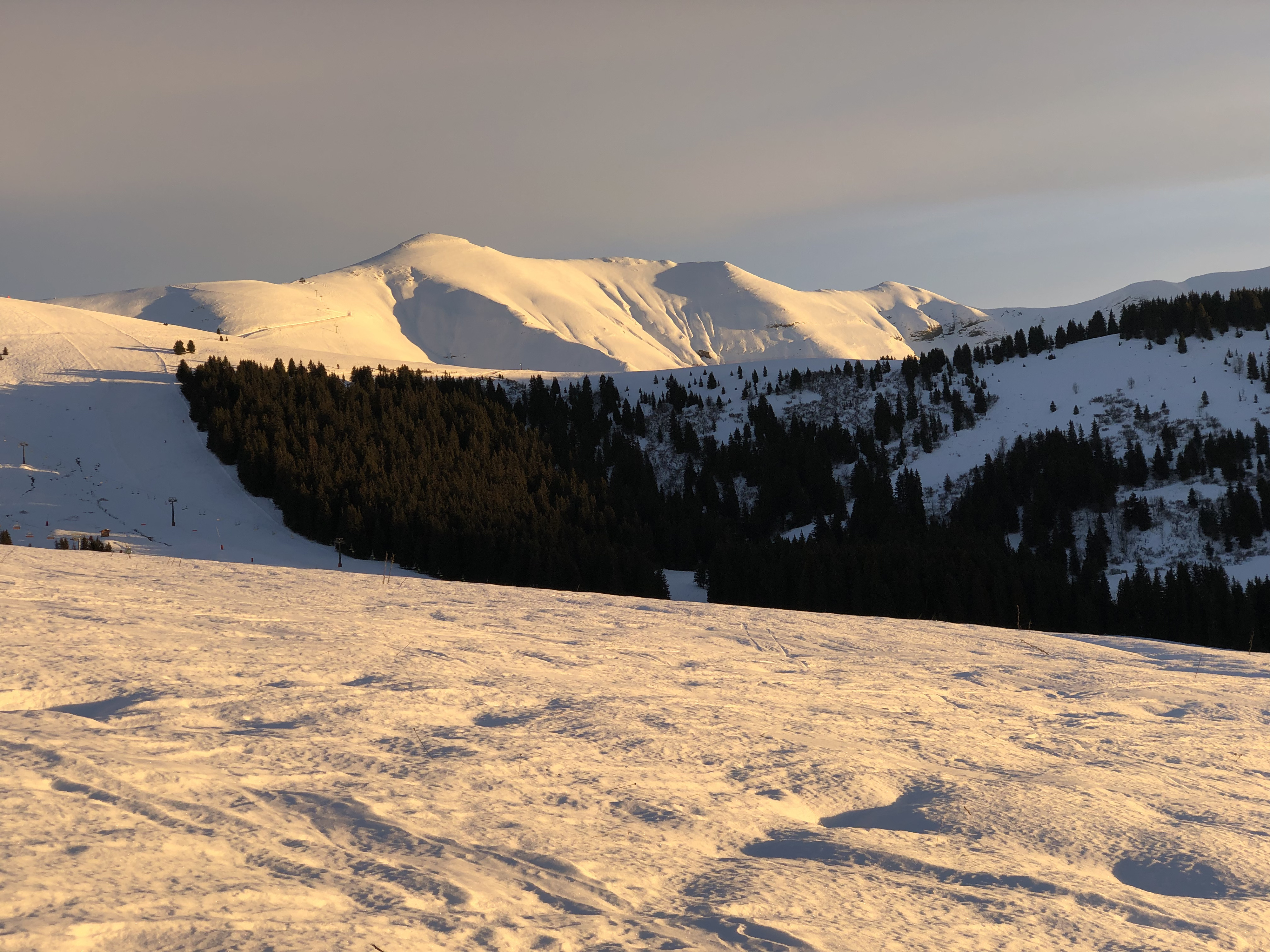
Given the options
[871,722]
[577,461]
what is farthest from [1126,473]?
[871,722]

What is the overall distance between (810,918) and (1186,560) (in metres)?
79.5

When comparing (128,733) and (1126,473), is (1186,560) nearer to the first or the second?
(1126,473)

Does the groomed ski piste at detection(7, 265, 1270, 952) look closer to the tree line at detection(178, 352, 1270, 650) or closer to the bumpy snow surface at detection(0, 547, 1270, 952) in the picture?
the bumpy snow surface at detection(0, 547, 1270, 952)

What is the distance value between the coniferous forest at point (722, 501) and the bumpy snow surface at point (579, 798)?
54.8 meters

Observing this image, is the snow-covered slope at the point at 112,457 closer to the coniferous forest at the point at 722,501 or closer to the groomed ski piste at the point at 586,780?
the coniferous forest at the point at 722,501

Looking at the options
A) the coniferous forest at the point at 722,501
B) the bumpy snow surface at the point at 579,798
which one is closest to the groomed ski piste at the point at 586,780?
the bumpy snow surface at the point at 579,798

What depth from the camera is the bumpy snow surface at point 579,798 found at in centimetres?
414

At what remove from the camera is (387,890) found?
426cm

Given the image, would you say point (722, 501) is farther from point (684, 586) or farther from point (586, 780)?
point (586, 780)

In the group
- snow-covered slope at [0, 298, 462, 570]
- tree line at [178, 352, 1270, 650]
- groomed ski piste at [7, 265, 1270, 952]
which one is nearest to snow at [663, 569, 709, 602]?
tree line at [178, 352, 1270, 650]

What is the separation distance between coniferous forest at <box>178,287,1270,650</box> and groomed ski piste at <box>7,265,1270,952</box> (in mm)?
51923

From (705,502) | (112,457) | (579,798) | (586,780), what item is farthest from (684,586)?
(579,798)

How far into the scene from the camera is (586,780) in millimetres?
6090

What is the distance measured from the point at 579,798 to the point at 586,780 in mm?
330
